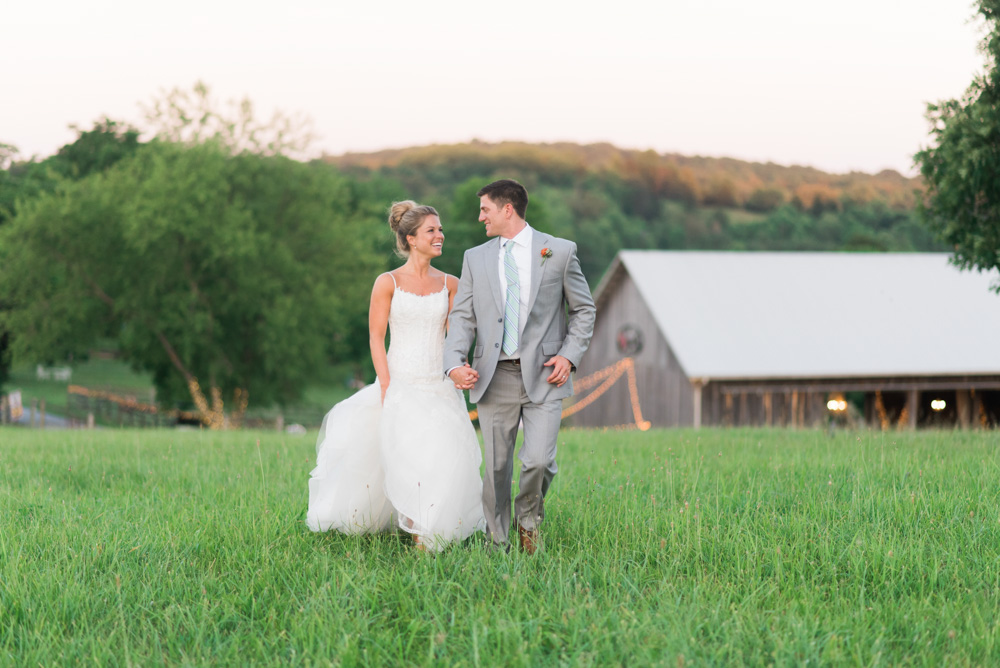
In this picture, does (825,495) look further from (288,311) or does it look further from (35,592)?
(288,311)

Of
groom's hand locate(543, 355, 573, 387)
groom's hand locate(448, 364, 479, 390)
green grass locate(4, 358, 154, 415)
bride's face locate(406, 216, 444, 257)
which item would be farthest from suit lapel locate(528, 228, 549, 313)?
green grass locate(4, 358, 154, 415)

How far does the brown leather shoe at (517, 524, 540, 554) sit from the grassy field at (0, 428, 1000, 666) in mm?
182

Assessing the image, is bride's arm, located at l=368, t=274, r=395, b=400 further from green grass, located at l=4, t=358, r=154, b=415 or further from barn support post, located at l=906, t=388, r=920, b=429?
green grass, located at l=4, t=358, r=154, b=415

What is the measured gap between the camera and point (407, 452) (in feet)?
16.6

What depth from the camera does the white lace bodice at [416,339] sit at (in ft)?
17.7

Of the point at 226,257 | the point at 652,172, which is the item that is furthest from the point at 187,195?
the point at 652,172

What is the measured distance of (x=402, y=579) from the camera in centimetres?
405

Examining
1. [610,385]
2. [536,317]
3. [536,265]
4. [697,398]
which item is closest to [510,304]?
[536,317]

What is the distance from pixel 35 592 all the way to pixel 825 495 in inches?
191

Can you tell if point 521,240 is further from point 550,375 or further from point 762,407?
point 762,407

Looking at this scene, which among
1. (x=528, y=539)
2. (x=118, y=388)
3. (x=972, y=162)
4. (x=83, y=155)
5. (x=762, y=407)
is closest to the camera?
(x=528, y=539)

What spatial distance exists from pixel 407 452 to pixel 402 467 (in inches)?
3.8

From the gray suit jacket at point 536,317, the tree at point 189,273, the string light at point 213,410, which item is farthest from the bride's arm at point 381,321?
the string light at point 213,410

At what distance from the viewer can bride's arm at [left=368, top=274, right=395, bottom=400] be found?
5379 mm
